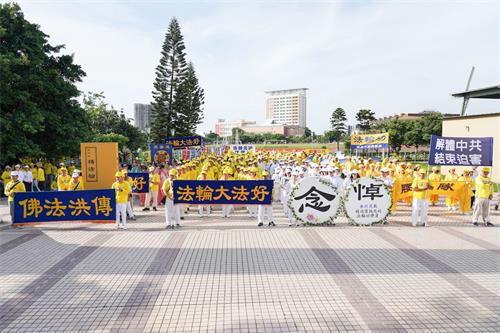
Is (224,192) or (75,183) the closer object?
(75,183)

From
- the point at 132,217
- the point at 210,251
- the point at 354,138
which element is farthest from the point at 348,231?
the point at 354,138

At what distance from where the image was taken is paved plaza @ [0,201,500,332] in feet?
15.5

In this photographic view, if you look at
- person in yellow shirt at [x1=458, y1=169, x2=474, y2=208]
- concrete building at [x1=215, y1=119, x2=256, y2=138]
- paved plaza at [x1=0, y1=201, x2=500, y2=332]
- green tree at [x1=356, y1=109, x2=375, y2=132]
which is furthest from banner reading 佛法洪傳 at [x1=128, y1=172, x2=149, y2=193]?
concrete building at [x1=215, y1=119, x2=256, y2=138]

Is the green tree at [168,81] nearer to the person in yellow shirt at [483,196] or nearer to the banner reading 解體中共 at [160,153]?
the banner reading 解體中共 at [160,153]

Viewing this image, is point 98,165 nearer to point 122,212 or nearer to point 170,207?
point 122,212

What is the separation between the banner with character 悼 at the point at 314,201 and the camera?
960cm

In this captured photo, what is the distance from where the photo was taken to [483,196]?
994cm

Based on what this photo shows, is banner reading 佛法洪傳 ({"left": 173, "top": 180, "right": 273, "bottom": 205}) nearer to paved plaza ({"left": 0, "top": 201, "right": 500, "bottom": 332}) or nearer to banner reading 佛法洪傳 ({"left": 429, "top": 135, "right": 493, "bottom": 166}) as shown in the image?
paved plaza ({"left": 0, "top": 201, "right": 500, "bottom": 332})

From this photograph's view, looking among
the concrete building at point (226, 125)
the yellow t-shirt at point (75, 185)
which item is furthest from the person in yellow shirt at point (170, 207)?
the concrete building at point (226, 125)

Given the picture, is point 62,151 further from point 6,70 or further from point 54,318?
point 54,318

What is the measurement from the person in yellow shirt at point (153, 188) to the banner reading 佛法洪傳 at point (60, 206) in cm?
259

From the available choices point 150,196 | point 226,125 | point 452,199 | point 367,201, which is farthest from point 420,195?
point 226,125

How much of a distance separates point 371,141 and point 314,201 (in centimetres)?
1729

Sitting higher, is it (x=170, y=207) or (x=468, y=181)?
(x=468, y=181)
